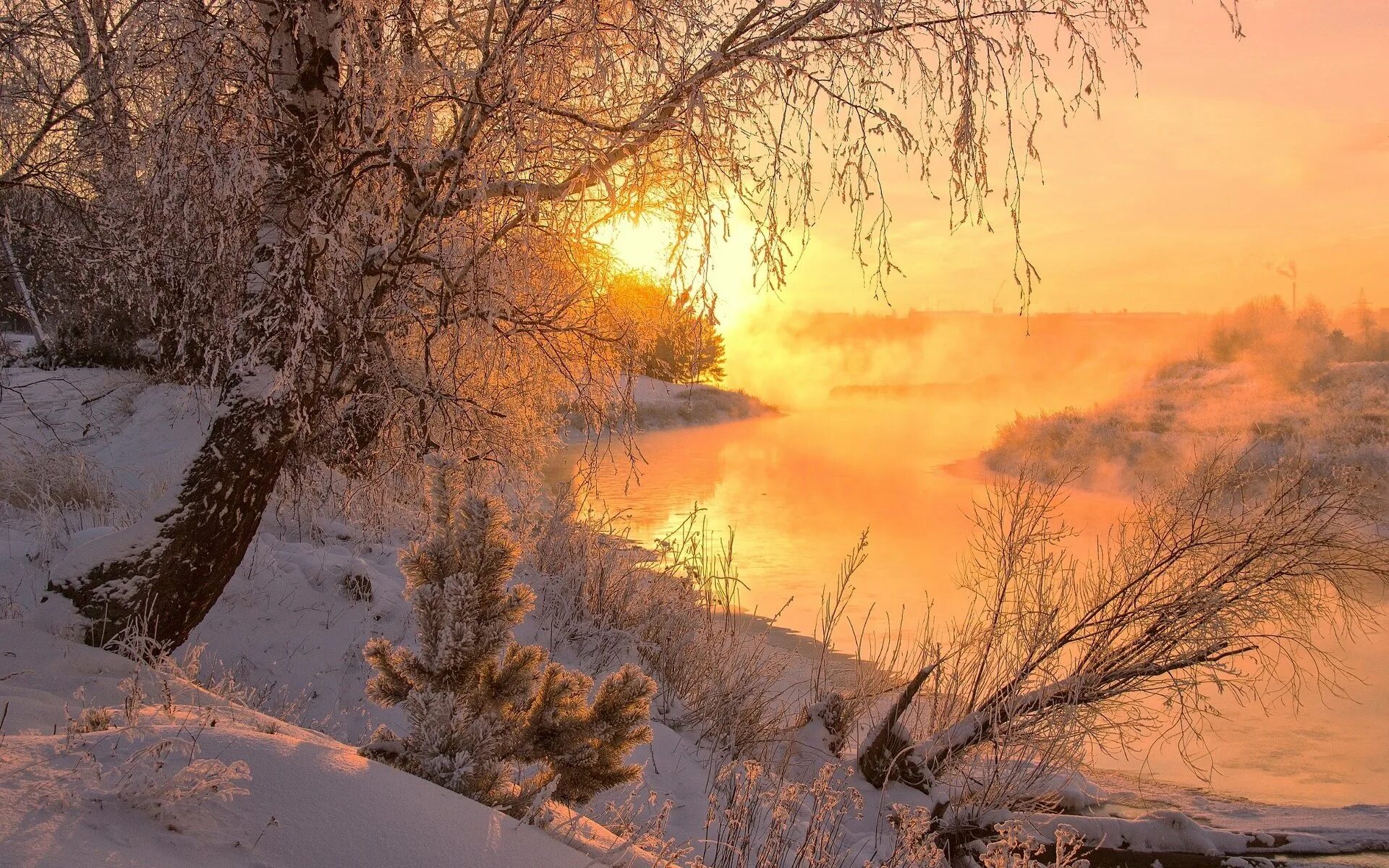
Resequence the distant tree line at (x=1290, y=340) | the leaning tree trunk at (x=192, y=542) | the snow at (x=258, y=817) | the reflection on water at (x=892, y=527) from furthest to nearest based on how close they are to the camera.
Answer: the distant tree line at (x=1290, y=340) < the reflection on water at (x=892, y=527) < the leaning tree trunk at (x=192, y=542) < the snow at (x=258, y=817)

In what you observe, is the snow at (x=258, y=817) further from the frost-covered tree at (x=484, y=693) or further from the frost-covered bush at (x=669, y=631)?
the frost-covered bush at (x=669, y=631)

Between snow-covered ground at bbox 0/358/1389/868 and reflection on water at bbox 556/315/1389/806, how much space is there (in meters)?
0.85

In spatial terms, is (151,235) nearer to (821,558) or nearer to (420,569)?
(420,569)

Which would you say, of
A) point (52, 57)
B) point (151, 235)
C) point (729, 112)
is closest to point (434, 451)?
point (151, 235)

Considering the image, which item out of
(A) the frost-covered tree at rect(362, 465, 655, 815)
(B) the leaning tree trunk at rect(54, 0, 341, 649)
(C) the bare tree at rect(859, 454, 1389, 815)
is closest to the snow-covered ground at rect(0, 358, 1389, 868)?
(A) the frost-covered tree at rect(362, 465, 655, 815)

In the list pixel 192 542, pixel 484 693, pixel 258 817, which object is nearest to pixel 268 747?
pixel 258 817

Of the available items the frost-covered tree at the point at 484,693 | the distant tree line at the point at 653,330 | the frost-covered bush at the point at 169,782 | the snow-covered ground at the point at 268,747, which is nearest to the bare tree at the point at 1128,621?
the snow-covered ground at the point at 268,747

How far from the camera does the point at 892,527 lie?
15180mm

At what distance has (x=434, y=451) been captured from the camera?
5.36 metres

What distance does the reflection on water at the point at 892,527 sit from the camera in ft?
21.7

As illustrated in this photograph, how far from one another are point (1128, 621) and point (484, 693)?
4667mm

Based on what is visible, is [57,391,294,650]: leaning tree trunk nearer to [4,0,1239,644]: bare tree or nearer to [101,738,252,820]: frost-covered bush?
[4,0,1239,644]: bare tree

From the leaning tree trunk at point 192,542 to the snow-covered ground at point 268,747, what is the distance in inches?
9.1

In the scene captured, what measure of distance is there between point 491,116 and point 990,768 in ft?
16.1
